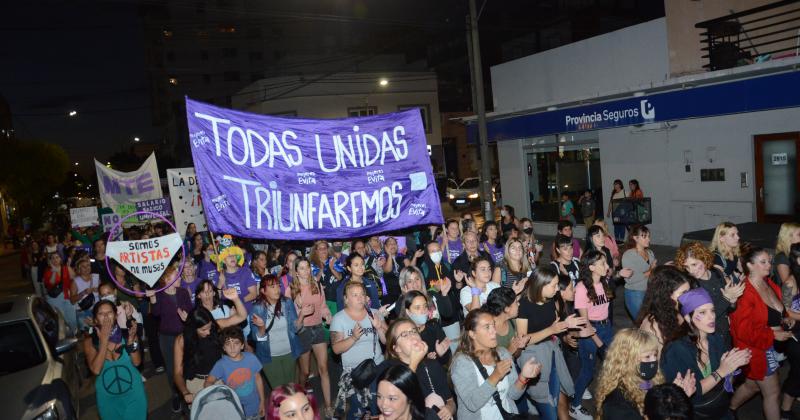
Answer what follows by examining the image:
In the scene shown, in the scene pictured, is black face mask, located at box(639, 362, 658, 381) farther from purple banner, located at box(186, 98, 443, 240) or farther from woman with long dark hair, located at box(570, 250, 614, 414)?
purple banner, located at box(186, 98, 443, 240)

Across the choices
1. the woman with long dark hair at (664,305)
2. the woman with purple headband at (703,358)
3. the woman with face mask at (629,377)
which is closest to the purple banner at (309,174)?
the woman with long dark hair at (664,305)

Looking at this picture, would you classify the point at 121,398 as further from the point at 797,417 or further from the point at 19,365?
the point at 797,417

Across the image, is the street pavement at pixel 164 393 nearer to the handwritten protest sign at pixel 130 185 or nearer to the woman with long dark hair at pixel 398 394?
the woman with long dark hair at pixel 398 394

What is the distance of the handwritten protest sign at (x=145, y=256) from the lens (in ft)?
25.7

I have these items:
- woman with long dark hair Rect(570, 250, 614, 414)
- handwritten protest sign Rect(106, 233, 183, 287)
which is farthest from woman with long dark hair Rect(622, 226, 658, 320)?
handwritten protest sign Rect(106, 233, 183, 287)

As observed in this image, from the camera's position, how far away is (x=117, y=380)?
18.5 ft

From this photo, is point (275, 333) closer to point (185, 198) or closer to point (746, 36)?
point (185, 198)

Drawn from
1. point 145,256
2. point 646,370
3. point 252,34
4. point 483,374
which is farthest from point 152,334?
point 252,34

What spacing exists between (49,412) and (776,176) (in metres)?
14.0

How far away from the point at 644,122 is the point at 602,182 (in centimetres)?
268

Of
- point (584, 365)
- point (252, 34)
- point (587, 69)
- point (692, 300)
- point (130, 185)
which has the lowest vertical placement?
point (584, 365)

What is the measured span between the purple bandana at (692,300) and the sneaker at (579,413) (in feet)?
6.71

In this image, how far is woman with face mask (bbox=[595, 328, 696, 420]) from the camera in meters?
3.67

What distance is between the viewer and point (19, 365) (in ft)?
20.2
